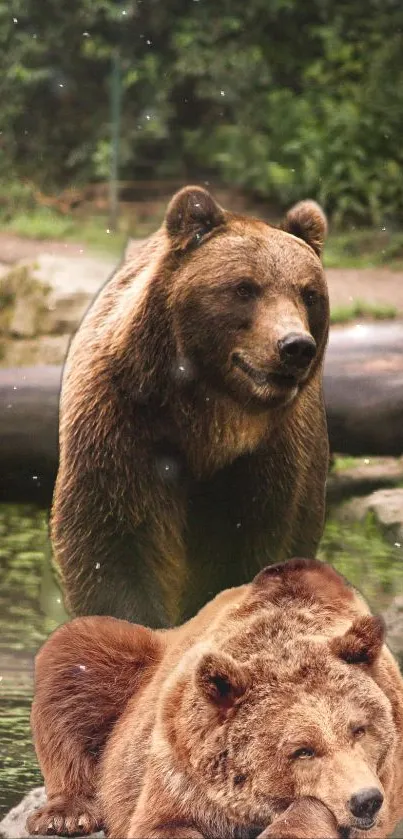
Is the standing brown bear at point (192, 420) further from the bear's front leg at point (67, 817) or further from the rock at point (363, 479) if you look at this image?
the rock at point (363, 479)

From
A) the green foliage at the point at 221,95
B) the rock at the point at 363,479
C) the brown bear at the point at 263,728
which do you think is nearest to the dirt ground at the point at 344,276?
the green foliage at the point at 221,95

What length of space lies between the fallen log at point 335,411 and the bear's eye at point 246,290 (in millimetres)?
1458

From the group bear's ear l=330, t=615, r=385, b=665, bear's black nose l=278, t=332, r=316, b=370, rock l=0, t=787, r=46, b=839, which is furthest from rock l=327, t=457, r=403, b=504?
bear's ear l=330, t=615, r=385, b=665

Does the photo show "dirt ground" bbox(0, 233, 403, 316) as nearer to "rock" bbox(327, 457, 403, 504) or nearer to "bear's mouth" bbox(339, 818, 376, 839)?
"rock" bbox(327, 457, 403, 504)

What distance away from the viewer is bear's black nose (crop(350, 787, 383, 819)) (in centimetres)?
191

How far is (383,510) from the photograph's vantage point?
16.9ft

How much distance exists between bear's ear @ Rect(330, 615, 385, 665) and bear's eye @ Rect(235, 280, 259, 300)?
1146 millimetres

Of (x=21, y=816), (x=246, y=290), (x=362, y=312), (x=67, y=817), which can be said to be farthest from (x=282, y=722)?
(x=362, y=312)

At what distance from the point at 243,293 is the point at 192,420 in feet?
1.41

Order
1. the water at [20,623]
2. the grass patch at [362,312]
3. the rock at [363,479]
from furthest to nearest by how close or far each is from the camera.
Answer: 1. the rock at [363,479]
2. the grass patch at [362,312]
3. the water at [20,623]

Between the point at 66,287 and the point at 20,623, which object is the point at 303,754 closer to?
the point at 20,623

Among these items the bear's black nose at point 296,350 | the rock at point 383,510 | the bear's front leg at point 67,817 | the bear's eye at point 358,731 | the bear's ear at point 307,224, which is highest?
the bear's ear at point 307,224

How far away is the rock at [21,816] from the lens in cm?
257

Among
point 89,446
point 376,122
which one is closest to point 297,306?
point 89,446
